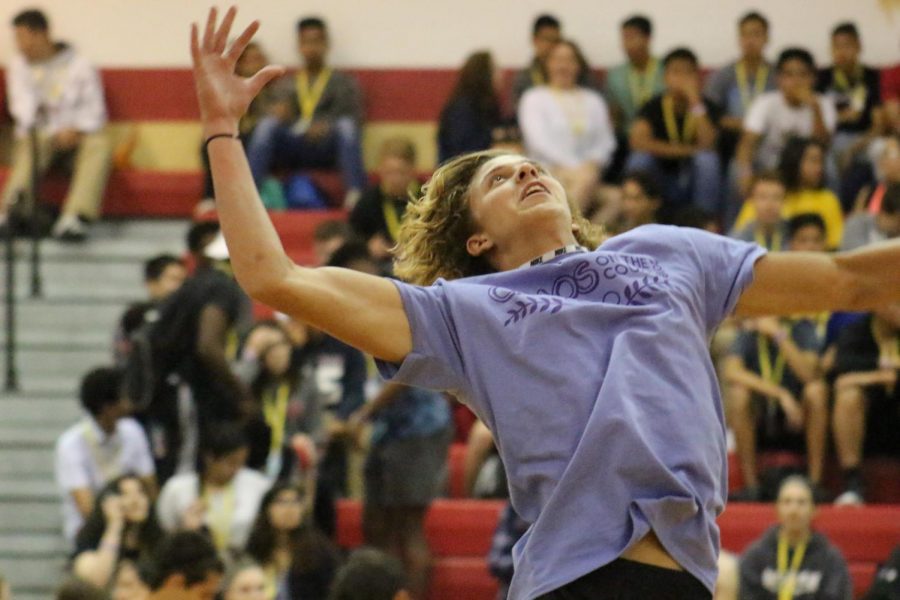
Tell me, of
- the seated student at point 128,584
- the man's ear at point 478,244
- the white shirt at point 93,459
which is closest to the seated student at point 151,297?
the white shirt at point 93,459

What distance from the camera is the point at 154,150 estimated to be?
11055 millimetres

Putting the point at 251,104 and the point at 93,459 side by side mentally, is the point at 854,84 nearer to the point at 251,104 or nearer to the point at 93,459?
the point at 251,104

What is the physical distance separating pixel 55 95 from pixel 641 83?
3478mm

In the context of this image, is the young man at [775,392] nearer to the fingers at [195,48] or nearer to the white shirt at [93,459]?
the white shirt at [93,459]

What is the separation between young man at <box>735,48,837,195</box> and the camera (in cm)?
956

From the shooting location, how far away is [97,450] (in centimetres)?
757

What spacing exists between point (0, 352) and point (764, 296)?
6.80 meters

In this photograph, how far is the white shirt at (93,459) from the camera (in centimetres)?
751

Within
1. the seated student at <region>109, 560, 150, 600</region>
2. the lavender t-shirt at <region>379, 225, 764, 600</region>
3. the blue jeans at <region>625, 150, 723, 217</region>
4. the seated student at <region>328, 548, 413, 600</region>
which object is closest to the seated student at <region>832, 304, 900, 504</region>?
the blue jeans at <region>625, 150, 723, 217</region>

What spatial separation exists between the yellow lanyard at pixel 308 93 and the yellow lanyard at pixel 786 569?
449cm

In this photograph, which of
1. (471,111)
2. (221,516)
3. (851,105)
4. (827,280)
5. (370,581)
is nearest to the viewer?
(827,280)

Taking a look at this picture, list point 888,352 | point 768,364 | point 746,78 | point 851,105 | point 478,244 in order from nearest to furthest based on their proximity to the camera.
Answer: point 478,244, point 888,352, point 768,364, point 851,105, point 746,78

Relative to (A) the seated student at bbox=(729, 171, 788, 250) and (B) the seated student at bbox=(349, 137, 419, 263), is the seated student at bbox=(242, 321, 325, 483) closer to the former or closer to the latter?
(B) the seated student at bbox=(349, 137, 419, 263)

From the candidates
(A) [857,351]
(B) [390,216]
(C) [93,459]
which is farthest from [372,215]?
(A) [857,351]
